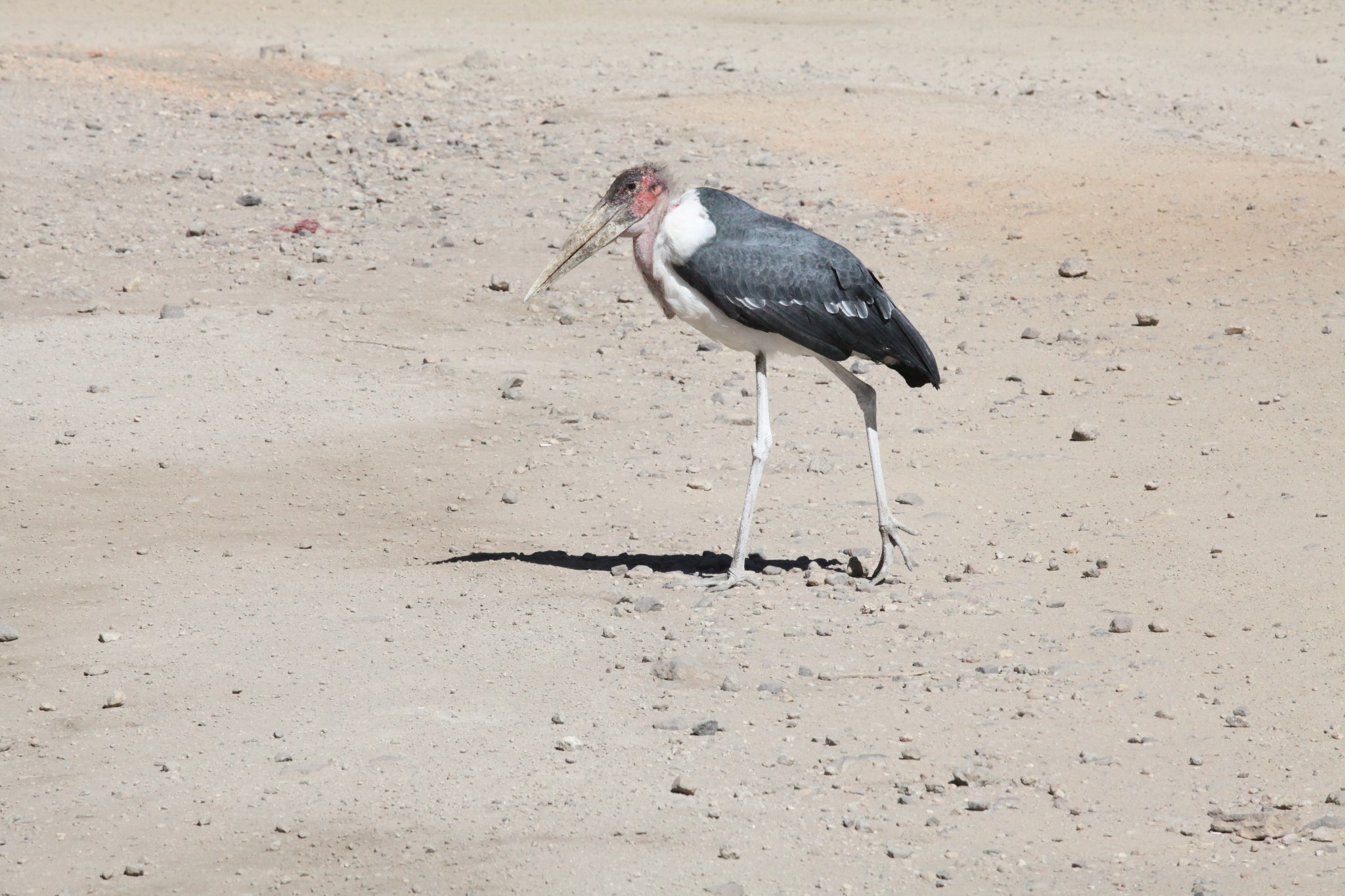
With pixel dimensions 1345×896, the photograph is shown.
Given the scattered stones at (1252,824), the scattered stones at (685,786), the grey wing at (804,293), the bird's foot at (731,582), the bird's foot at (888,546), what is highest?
the grey wing at (804,293)

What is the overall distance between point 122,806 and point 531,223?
6905mm

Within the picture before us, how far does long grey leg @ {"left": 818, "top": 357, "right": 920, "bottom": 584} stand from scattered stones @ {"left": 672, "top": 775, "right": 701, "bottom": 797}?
1.72m

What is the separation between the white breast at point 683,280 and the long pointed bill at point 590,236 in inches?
8.2

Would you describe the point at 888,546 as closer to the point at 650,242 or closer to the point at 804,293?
the point at 804,293

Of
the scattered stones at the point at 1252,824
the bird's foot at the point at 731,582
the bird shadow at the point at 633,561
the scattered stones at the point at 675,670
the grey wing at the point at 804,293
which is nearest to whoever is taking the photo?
the scattered stones at the point at 1252,824

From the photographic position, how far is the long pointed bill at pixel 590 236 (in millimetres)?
6492

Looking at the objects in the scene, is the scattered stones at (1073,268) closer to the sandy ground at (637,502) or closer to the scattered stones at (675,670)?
the sandy ground at (637,502)

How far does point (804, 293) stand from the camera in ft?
20.6

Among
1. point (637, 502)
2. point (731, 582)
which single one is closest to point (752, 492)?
point (731, 582)

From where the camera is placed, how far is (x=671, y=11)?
18.6 metres

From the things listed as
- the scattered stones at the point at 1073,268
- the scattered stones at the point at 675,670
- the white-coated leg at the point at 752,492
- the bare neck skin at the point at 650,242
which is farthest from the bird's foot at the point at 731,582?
the scattered stones at the point at 1073,268

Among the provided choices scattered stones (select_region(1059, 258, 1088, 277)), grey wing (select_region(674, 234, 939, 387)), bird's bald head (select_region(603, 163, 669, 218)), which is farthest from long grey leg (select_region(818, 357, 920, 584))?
scattered stones (select_region(1059, 258, 1088, 277))

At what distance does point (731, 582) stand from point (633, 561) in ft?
1.74

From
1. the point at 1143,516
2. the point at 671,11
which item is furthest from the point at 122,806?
the point at 671,11
